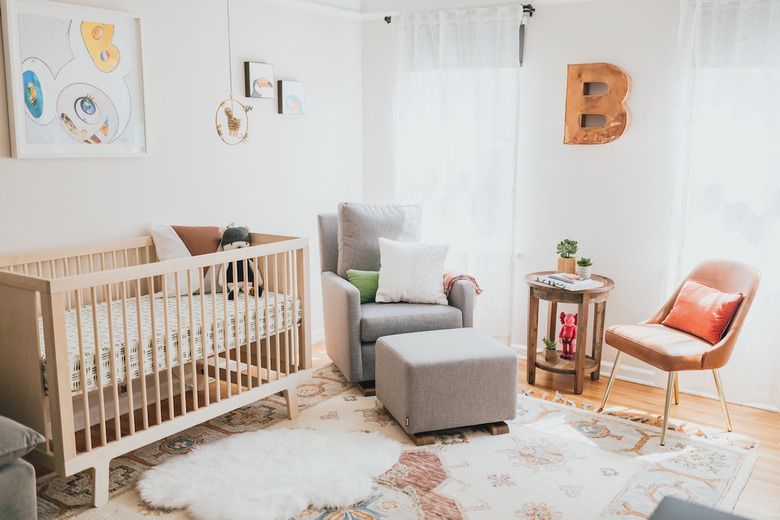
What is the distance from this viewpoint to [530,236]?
405 centimetres

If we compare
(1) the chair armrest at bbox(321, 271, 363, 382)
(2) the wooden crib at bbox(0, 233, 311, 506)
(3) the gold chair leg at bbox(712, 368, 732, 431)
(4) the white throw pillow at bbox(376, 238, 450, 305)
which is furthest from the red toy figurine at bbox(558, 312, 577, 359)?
(2) the wooden crib at bbox(0, 233, 311, 506)

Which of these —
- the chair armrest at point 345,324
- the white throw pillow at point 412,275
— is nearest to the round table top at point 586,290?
the white throw pillow at point 412,275

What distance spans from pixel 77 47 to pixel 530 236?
8.59 ft

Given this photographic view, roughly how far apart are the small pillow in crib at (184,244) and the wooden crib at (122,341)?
4cm

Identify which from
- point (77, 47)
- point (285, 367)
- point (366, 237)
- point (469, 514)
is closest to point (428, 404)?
point (469, 514)

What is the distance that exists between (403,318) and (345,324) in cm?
30

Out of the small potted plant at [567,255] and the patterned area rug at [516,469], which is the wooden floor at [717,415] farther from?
the small potted plant at [567,255]

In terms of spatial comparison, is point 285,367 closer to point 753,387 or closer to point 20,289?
point 20,289

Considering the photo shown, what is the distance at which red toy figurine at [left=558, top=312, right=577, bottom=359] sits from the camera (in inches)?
145

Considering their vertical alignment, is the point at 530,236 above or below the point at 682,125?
below

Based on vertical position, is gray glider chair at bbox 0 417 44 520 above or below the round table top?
below

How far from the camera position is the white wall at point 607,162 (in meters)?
3.54

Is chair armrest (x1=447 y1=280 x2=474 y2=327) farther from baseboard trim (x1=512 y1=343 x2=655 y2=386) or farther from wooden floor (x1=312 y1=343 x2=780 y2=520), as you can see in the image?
baseboard trim (x1=512 y1=343 x2=655 y2=386)

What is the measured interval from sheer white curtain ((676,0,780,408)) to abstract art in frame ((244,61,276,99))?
2239 mm
